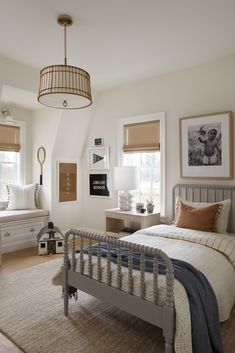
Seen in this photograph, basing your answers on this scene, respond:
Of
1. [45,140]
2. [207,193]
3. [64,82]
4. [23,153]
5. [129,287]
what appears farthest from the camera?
[23,153]

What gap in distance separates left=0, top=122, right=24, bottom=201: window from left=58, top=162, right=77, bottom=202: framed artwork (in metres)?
0.82

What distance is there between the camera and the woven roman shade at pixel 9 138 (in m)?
4.63

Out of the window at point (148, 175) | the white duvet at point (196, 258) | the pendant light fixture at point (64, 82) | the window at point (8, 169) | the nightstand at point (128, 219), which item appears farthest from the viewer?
the window at point (8, 169)

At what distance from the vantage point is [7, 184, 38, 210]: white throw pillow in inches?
175

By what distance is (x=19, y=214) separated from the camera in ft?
13.6

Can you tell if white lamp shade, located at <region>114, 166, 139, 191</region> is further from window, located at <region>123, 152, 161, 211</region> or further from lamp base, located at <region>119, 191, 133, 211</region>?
window, located at <region>123, 152, 161, 211</region>

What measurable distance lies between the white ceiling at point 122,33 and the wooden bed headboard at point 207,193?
1.71 metres

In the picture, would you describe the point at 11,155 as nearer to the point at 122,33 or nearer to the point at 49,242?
the point at 49,242

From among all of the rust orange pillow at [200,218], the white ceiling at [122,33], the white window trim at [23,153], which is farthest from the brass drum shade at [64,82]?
the white window trim at [23,153]

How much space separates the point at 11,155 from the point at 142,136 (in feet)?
8.23

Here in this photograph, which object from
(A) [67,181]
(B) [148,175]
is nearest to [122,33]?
(B) [148,175]

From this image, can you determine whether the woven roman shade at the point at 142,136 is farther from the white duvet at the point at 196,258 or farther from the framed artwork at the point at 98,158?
the white duvet at the point at 196,258

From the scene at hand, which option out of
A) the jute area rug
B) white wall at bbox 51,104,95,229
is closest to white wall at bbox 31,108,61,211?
white wall at bbox 51,104,95,229

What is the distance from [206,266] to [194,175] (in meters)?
1.68
